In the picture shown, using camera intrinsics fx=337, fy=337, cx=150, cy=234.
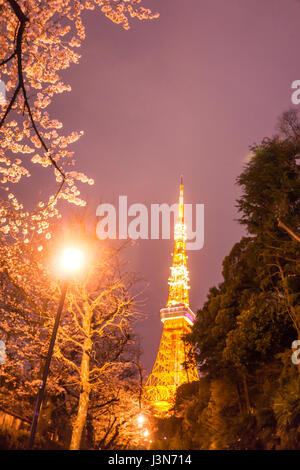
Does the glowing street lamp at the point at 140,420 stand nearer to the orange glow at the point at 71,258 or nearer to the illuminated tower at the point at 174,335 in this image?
the orange glow at the point at 71,258

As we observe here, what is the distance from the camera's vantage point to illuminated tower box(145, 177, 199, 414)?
39.8 metres

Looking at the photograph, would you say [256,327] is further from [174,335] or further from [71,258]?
[174,335]

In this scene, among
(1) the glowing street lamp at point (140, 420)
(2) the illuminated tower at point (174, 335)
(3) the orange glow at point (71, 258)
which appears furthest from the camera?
(2) the illuminated tower at point (174, 335)

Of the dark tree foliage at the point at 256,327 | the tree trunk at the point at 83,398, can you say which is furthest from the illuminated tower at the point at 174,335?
the tree trunk at the point at 83,398

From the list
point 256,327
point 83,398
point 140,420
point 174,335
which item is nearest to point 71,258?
point 83,398

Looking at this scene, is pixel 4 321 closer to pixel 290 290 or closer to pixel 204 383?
pixel 204 383

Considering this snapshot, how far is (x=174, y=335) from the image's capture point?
47.3 meters

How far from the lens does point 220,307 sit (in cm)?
1313

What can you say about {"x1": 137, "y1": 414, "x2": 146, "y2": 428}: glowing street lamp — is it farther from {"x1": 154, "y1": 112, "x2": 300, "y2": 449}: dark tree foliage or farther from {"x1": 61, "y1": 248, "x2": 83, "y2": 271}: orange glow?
{"x1": 61, "y1": 248, "x2": 83, "y2": 271}: orange glow

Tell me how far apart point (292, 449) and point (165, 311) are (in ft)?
136

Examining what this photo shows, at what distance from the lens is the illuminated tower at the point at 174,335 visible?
39.8m

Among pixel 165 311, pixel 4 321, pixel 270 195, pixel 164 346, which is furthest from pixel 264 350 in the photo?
pixel 165 311

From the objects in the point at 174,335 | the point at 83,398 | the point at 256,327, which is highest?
the point at 174,335
